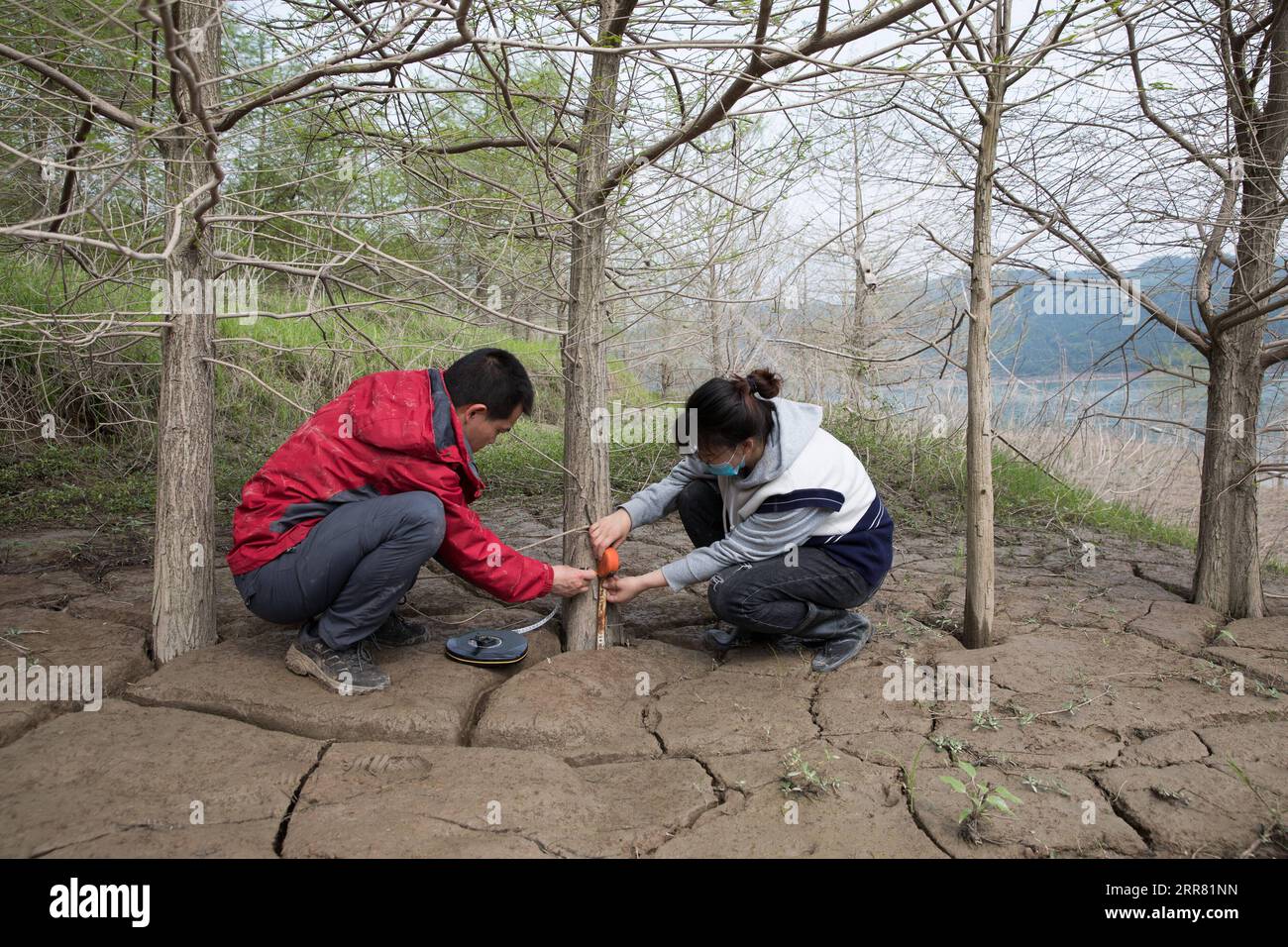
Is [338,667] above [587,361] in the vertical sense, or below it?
below

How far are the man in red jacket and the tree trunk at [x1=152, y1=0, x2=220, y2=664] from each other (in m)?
0.20

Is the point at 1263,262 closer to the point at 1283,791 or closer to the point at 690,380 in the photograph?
the point at 1283,791

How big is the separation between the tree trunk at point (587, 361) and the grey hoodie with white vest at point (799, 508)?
15.5 inches

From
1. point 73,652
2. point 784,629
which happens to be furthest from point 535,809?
point 73,652

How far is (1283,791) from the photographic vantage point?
2.22 m

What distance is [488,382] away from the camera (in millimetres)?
2719

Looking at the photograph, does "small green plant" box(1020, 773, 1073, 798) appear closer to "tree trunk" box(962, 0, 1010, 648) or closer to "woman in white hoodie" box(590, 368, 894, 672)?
"woman in white hoodie" box(590, 368, 894, 672)

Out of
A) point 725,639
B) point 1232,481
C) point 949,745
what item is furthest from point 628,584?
point 1232,481

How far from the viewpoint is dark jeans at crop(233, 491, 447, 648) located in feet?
8.76

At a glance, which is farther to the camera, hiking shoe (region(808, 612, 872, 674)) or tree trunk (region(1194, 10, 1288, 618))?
tree trunk (region(1194, 10, 1288, 618))

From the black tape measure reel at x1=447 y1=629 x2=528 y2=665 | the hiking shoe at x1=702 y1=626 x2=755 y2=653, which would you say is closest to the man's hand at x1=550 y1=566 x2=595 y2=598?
the black tape measure reel at x1=447 y1=629 x2=528 y2=665

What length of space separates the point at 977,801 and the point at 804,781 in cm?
43

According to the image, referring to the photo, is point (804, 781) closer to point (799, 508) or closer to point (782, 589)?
point (782, 589)
